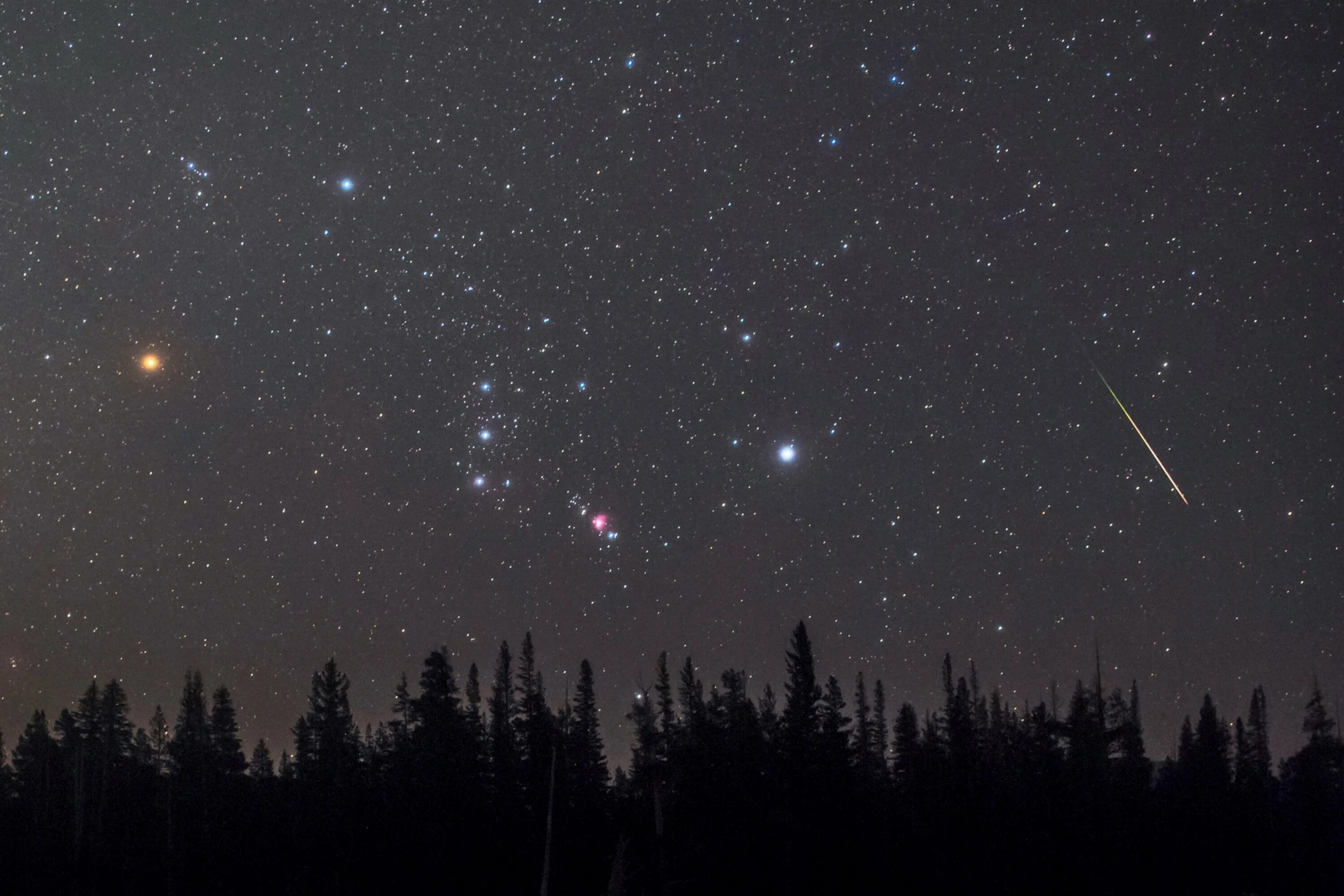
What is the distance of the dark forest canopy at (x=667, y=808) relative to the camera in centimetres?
4469

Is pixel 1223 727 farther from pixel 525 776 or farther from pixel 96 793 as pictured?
pixel 96 793

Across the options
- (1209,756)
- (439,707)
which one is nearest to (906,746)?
(1209,756)

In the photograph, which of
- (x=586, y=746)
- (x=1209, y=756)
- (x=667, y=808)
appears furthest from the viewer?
(x=1209, y=756)

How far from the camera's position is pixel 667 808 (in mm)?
44938

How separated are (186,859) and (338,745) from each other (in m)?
9.34

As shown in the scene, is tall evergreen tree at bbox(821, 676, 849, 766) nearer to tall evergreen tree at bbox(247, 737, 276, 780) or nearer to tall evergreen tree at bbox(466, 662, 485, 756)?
tall evergreen tree at bbox(466, 662, 485, 756)

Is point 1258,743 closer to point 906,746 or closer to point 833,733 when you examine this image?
point 906,746

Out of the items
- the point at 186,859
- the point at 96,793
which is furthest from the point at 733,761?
the point at 96,793

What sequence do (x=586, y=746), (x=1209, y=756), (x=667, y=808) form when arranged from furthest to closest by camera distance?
(x=1209, y=756) < (x=586, y=746) < (x=667, y=808)

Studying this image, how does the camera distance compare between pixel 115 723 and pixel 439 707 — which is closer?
pixel 439 707

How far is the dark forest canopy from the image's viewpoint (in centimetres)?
4469

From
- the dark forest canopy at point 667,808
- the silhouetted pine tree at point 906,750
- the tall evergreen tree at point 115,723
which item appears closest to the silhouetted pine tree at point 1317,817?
the dark forest canopy at point 667,808

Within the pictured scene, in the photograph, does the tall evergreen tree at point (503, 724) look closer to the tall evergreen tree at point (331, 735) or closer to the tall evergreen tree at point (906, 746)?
the tall evergreen tree at point (331, 735)

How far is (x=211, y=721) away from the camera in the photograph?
70688mm
